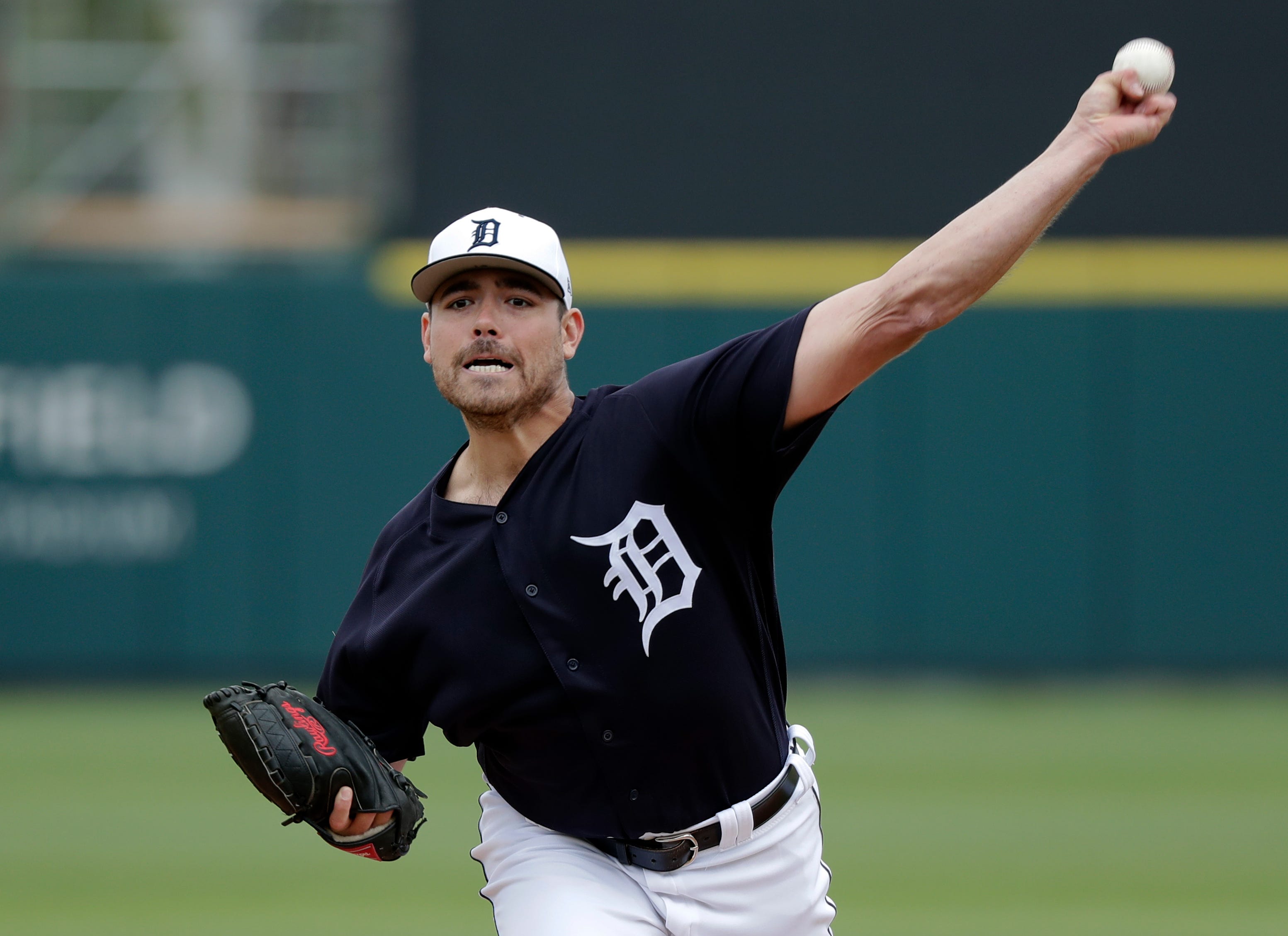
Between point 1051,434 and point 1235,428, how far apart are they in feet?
4.21

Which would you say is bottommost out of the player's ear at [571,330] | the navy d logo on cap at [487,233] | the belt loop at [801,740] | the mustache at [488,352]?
the belt loop at [801,740]

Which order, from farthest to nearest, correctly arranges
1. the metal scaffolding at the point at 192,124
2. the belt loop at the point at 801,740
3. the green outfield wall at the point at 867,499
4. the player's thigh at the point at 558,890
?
the metal scaffolding at the point at 192,124, the green outfield wall at the point at 867,499, the belt loop at the point at 801,740, the player's thigh at the point at 558,890

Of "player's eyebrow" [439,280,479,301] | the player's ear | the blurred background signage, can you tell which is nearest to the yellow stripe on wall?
the blurred background signage

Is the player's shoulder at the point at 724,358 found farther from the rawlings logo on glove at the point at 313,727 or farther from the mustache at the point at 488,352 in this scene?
the rawlings logo on glove at the point at 313,727

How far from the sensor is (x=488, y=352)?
11.7ft

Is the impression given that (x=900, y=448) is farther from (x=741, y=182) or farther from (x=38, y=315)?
(x=38, y=315)

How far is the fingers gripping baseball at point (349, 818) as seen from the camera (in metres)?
3.49

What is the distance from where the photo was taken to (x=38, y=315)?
39.2ft

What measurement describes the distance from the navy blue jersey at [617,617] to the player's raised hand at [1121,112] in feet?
2.38

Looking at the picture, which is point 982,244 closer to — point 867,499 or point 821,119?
point 867,499

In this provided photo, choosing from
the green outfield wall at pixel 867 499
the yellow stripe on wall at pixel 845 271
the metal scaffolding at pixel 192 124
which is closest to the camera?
the green outfield wall at pixel 867 499

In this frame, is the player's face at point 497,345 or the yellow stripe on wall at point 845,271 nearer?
the player's face at point 497,345

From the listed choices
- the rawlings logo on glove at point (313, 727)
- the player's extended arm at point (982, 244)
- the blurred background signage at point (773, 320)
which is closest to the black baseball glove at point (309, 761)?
the rawlings logo on glove at point (313, 727)

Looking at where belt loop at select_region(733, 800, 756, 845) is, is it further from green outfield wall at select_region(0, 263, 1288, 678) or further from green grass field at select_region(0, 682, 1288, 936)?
Answer: green outfield wall at select_region(0, 263, 1288, 678)
